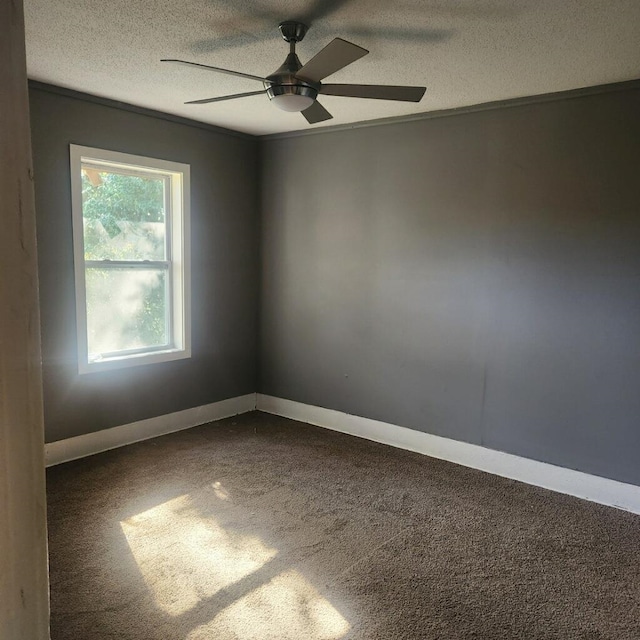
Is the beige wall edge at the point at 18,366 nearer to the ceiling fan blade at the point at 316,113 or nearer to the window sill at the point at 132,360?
the ceiling fan blade at the point at 316,113

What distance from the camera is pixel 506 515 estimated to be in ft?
10.2

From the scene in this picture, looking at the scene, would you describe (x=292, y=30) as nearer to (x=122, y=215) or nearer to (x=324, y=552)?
(x=122, y=215)

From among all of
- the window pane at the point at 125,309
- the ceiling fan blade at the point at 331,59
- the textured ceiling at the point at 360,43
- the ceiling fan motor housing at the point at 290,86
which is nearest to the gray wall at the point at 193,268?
the window pane at the point at 125,309

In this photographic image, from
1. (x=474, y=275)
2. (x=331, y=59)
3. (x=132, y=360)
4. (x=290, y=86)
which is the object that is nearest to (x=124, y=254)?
(x=132, y=360)

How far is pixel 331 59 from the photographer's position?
6.92ft

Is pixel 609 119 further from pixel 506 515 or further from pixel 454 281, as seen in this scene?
pixel 506 515

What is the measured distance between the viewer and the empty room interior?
2.32 meters

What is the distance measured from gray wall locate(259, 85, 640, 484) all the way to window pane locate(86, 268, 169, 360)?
109 cm

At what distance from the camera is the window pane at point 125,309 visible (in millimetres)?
3879

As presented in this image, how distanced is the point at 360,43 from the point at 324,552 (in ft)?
8.40

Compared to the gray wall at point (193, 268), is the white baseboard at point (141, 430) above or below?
below

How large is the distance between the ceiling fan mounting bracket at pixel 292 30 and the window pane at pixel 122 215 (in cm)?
202

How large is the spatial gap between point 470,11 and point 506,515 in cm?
265

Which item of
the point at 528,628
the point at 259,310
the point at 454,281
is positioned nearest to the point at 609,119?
the point at 454,281
